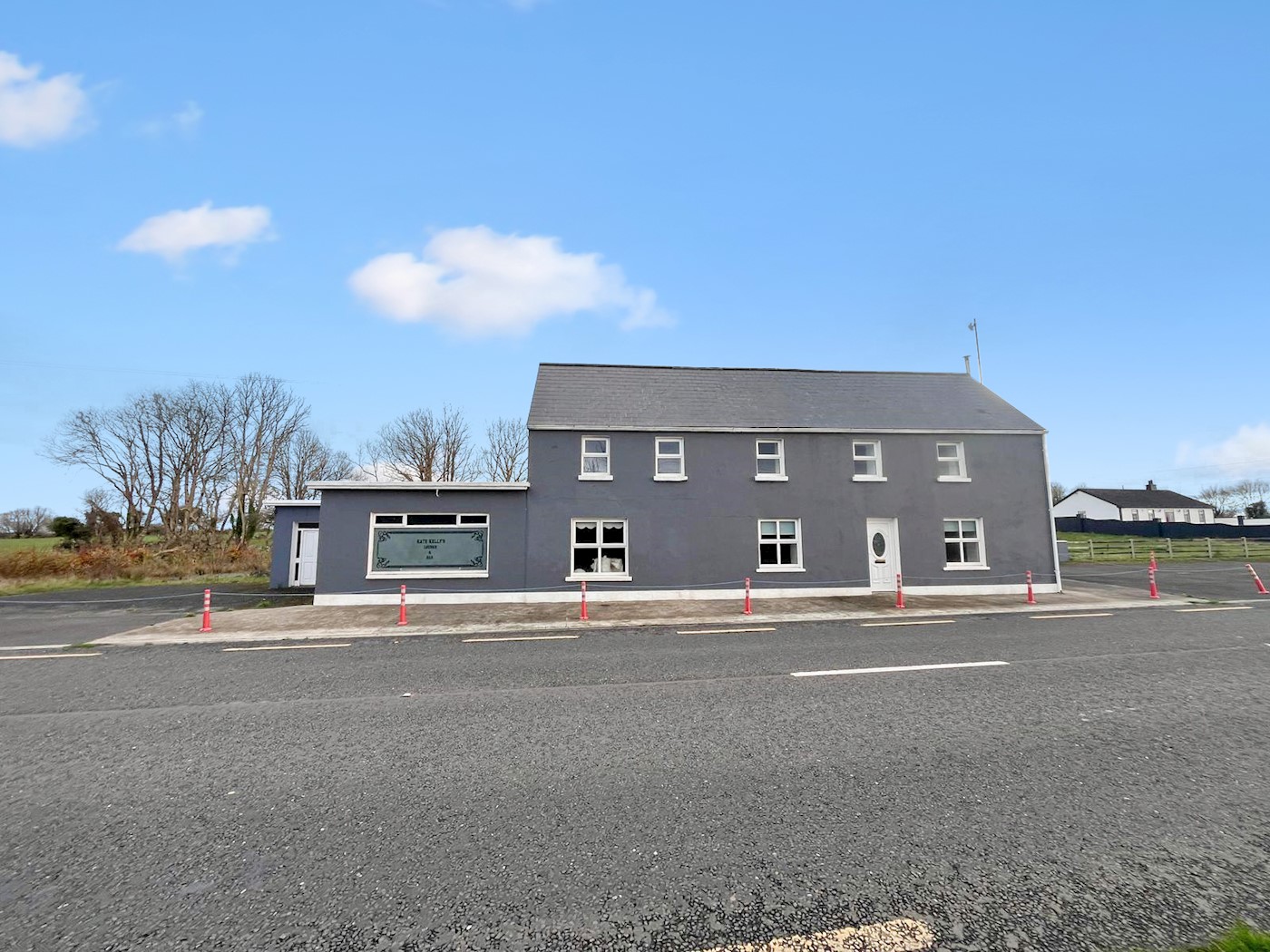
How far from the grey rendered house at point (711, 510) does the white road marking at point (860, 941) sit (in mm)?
14704

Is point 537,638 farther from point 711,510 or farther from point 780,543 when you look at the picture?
point 780,543

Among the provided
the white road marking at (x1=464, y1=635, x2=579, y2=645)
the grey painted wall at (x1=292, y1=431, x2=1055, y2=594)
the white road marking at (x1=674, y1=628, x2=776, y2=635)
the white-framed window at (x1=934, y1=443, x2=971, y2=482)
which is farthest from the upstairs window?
the white road marking at (x1=464, y1=635, x2=579, y2=645)

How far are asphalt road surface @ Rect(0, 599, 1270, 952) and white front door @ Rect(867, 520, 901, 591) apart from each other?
10634 mm

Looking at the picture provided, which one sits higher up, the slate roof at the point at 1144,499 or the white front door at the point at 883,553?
the slate roof at the point at 1144,499

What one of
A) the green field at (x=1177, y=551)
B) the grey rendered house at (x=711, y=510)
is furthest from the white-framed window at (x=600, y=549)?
the green field at (x=1177, y=551)

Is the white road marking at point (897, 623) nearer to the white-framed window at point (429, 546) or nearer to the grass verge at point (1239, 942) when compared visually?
the grass verge at point (1239, 942)

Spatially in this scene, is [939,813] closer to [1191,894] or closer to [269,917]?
[1191,894]

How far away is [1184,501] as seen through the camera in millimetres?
69562

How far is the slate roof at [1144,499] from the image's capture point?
66.8m

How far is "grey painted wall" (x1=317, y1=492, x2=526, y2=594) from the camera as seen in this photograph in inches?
656

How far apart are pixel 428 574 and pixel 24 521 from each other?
239 feet

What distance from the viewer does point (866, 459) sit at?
1877 cm

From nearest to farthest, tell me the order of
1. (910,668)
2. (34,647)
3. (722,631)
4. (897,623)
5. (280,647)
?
(910,668), (280,647), (34,647), (722,631), (897,623)

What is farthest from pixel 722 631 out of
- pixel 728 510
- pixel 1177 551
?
pixel 1177 551
